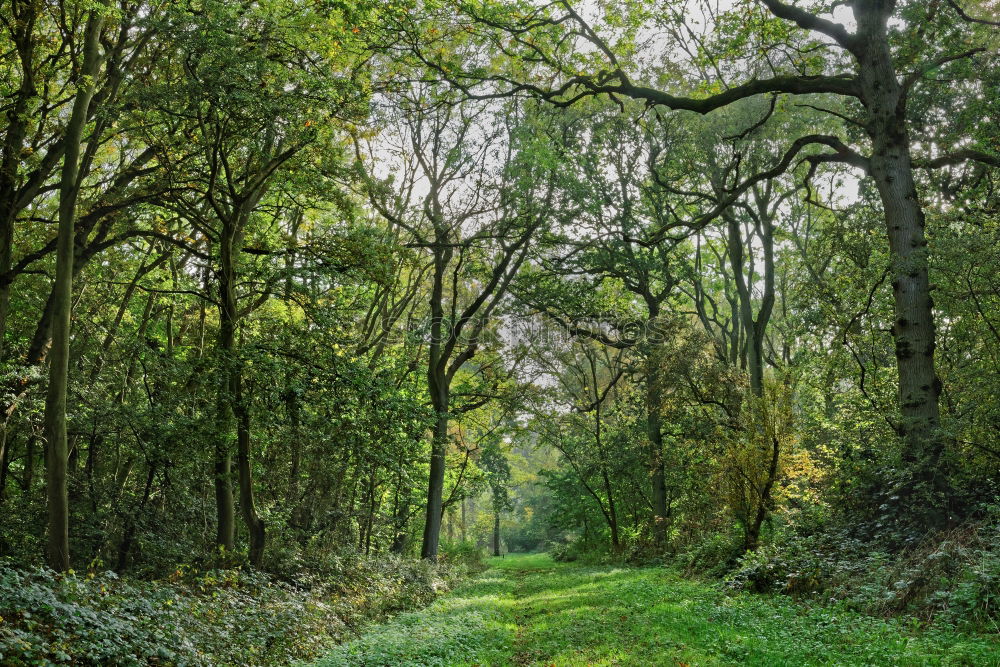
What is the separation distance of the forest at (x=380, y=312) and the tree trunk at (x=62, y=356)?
0.17 feet

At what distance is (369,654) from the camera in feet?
25.0

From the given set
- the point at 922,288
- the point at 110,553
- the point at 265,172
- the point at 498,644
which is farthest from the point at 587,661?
the point at 110,553

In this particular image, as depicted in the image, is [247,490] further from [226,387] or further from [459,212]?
[459,212]

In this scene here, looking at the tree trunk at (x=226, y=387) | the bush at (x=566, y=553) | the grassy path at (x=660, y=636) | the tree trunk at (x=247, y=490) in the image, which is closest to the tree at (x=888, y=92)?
the grassy path at (x=660, y=636)

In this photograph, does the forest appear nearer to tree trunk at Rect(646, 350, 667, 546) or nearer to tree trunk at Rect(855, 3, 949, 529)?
tree trunk at Rect(855, 3, 949, 529)

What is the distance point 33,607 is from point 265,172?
7825mm

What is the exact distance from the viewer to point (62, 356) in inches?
365

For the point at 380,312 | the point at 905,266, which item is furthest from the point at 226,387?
the point at 905,266

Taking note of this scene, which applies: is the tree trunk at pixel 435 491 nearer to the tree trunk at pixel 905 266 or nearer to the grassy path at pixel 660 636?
the grassy path at pixel 660 636

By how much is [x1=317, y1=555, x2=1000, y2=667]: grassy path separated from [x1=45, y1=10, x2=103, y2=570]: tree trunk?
4.50m

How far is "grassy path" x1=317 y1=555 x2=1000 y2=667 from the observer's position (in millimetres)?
6195

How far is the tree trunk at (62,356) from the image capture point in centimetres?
920

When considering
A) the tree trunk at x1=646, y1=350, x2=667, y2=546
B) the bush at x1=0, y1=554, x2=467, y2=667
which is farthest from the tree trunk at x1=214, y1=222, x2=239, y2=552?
the tree trunk at x1=646, y1=350, x2=667, y2=546

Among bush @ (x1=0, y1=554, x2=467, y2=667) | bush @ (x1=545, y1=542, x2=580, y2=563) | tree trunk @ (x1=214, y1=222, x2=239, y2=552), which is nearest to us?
bush @ (x1=0, y1=554, x2=467, y2=667)
